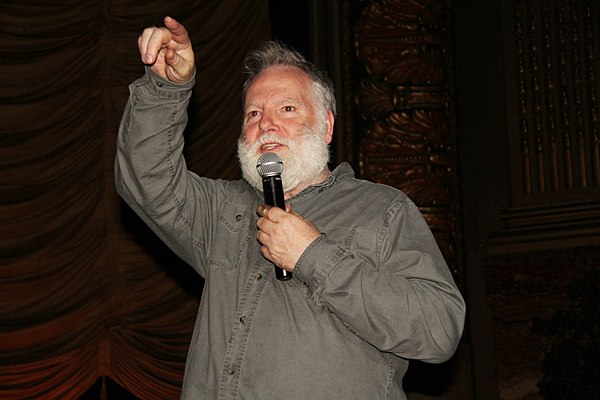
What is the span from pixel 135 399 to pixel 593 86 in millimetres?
2907

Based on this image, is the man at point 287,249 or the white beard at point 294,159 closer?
the man at point 287,249

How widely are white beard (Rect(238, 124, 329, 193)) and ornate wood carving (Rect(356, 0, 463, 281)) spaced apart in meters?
2.79

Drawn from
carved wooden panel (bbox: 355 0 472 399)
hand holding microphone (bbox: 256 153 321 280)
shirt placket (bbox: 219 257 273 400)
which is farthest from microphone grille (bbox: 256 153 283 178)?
carved wooden panel (bbox: 355 0 472 399)

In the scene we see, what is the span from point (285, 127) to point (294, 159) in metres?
0.10

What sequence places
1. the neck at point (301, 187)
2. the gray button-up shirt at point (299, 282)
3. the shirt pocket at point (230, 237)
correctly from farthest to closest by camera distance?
the neck at point (301, 187) < the shirt pocket at point (230, 237) < the gray button-up shirt at point (299, 282)

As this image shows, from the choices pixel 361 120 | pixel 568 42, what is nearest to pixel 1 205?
pixel 361 120

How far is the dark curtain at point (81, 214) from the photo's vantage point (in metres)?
5.22

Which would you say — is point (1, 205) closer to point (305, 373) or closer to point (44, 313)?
point (44, 313)

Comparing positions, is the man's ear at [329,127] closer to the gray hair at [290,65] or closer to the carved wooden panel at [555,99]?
the gray hair at [290,65]

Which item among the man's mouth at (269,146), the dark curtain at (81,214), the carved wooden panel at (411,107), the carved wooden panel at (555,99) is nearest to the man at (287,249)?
the man's mouth at (269,146)

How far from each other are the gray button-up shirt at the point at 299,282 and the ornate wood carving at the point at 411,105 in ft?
9.14

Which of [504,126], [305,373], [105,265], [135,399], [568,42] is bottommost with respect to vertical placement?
[135,399]

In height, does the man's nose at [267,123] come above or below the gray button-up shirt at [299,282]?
above

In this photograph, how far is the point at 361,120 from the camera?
5.65m
